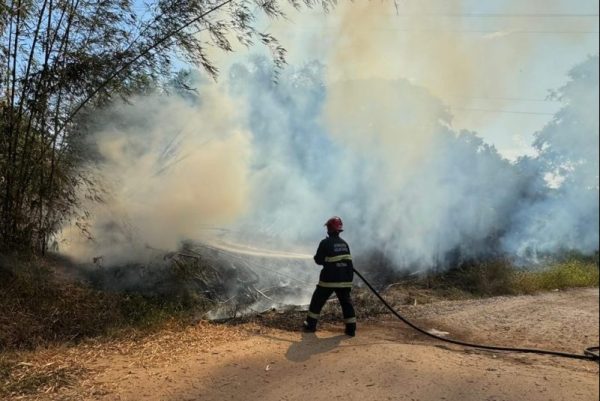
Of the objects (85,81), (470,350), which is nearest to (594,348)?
(470,350)

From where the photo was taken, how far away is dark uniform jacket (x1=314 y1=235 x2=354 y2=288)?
6000 mm

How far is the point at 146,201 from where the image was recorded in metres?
8.32

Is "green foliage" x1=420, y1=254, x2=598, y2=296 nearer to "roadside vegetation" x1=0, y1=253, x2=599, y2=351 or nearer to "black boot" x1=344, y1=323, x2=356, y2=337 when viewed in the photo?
"roadside vegetation" x1=0, y1=253, x2=599, y2=351

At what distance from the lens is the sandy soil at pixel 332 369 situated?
4148 millimetres

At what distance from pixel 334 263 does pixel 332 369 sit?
5.20 ft

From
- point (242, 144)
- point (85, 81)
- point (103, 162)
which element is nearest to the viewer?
point (85, 81)

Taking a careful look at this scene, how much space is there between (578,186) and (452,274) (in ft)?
12.9

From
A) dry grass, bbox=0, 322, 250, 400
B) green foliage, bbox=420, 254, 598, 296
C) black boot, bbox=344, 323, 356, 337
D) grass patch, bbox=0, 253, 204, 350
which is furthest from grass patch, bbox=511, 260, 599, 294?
grass patch, bbox=0, 253, 204, 350

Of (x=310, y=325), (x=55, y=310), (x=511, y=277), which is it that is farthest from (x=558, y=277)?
(x=55, y=310)

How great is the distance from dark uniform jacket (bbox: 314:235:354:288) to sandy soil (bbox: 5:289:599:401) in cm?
67

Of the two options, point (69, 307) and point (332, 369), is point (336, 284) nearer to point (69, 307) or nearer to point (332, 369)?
point (332, 369)

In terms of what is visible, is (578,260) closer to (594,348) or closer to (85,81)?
(594,348)

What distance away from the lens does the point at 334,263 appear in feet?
19.7

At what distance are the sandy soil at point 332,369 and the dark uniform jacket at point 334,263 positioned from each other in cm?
67
